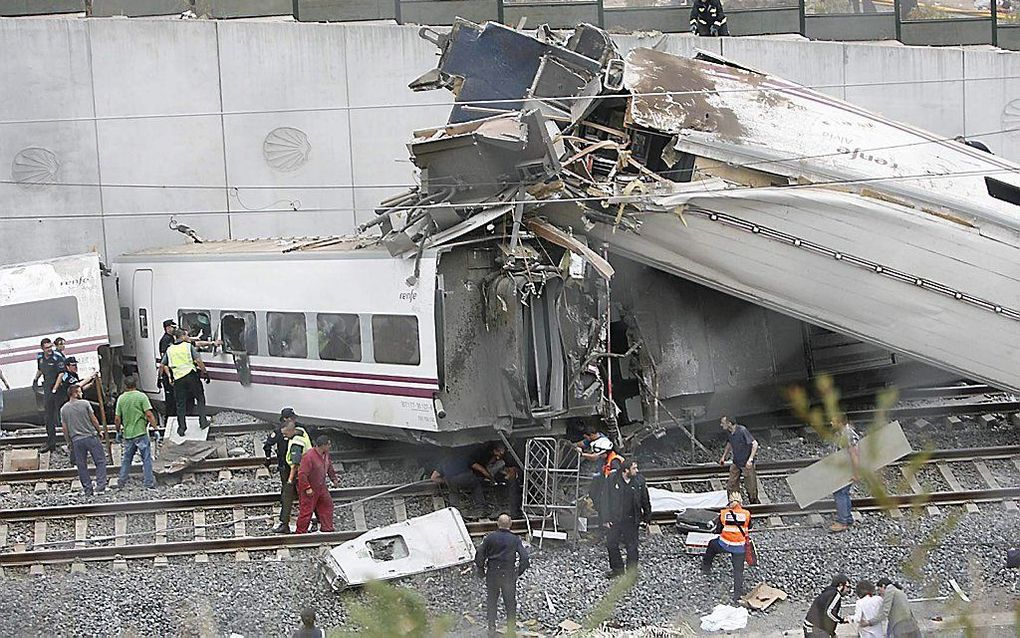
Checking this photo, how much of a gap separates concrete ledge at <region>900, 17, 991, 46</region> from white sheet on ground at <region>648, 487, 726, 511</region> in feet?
42.7

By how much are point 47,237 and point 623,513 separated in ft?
41.6

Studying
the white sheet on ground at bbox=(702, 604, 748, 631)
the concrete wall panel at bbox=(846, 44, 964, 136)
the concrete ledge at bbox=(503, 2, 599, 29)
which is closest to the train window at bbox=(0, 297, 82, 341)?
the concrete ledge at bbox=(503, 2, 599, 29)

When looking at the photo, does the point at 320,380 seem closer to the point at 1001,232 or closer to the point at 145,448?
the point at 145,448

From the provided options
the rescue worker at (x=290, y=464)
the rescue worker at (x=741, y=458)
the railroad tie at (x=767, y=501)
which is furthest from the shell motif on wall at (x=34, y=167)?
the railroad tie at (x=767, y=501)

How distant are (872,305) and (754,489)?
2.28m

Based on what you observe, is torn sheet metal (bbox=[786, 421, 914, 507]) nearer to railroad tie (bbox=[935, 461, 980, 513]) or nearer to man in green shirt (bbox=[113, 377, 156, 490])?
railroad tie (bbox=[935, 461, 980, 513])

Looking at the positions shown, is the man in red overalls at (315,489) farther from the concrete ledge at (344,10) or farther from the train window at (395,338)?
the concrete ledge at (344,10)

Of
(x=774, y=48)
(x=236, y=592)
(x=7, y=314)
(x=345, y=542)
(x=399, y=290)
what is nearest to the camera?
(x=236, y=592)

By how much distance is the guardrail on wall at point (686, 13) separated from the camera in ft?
68.3

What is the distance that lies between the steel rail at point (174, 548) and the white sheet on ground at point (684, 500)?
3147mm

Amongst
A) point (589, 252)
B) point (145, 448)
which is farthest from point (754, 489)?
point (145, 448)

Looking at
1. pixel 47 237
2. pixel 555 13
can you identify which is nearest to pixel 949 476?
pixel 555 13

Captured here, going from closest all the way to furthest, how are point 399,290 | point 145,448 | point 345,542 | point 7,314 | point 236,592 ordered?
point 236,592, point 345,542, point 399,290, point 145,448, point 7,314

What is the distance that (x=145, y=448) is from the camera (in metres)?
13.6
